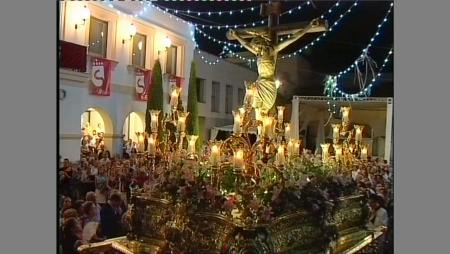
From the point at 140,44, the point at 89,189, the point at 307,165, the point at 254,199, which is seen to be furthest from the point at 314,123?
the point at 89,189

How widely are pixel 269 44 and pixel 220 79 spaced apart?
37 centimetres

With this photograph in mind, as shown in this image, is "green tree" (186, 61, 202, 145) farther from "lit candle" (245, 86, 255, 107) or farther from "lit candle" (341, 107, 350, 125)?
"lit candle" (341, 107, 350, 125)

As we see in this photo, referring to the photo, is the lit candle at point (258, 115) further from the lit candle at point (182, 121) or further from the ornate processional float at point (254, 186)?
the lit candle at point (182, 121)

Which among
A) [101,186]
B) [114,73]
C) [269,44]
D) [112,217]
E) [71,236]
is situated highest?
[269,44]

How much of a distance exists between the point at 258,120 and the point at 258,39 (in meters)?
0.51

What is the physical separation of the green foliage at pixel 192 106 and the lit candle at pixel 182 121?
3 cm

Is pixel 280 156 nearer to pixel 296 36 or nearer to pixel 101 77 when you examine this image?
pixel 296 36

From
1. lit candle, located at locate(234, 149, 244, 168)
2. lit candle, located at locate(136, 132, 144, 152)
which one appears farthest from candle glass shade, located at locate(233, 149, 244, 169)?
lit candle, located at locate(136, 132, 144, 152)

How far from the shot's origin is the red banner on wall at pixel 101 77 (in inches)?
146

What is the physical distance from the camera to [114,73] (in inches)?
147

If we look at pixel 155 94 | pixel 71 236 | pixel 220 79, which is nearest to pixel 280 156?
pixel 220 79

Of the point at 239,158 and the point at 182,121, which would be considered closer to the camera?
the point at 239,158

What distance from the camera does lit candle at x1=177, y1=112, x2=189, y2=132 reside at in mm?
3750

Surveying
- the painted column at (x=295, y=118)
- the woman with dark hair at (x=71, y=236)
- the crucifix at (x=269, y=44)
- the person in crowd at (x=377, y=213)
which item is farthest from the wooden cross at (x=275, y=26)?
the woman with dark hair at (x=71, y=236)
